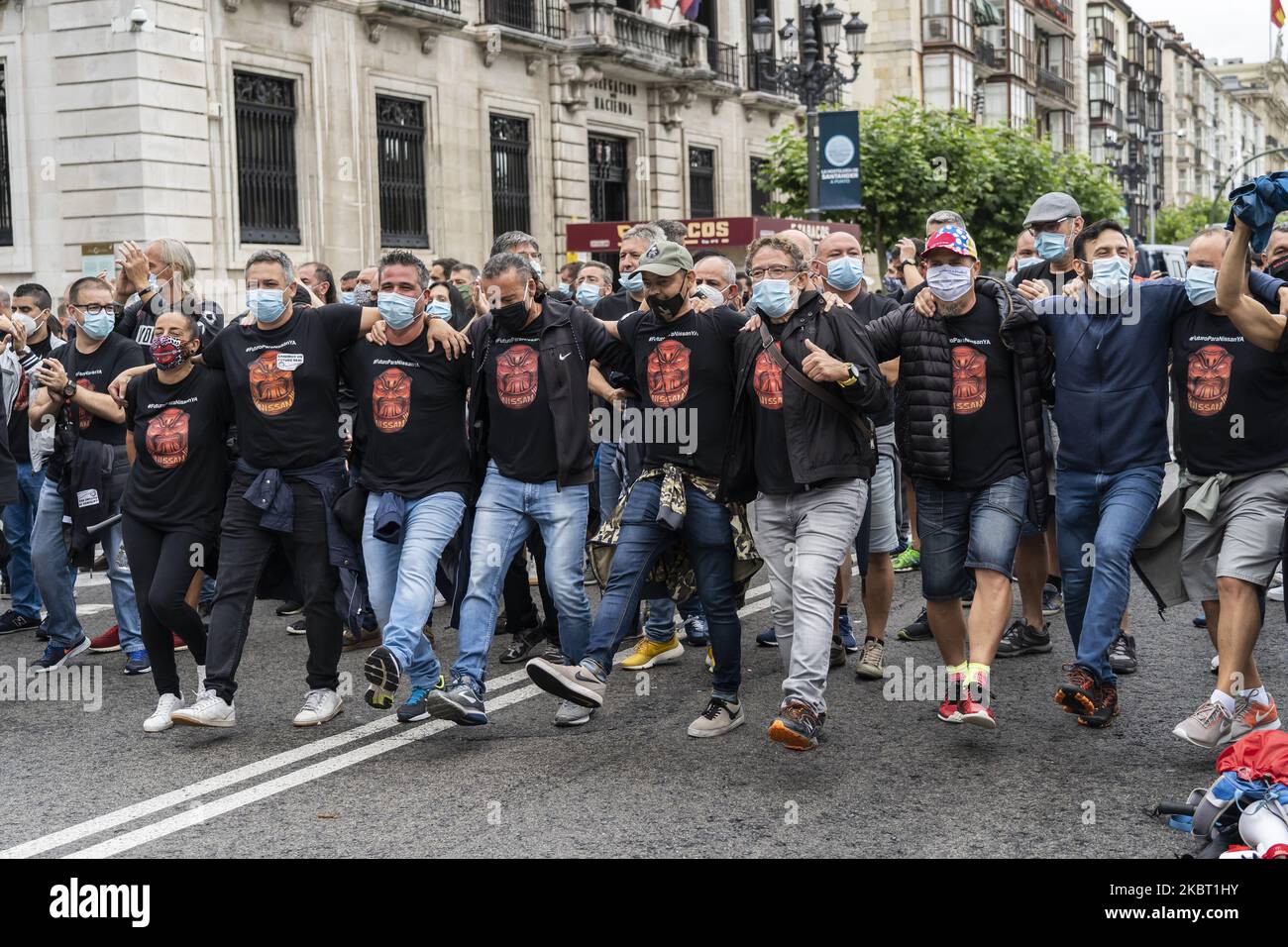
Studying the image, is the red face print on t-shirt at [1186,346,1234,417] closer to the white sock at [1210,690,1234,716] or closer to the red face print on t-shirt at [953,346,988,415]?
the red face print on t-shirt at [953,346,988,415]

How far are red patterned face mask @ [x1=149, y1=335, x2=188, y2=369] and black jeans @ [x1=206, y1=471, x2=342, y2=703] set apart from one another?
55 cm

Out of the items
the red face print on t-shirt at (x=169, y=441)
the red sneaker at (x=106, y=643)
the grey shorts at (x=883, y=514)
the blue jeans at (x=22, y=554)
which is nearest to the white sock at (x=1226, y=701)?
the grey shorts at (x=883, y=514)

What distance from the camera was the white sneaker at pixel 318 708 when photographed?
661 cm

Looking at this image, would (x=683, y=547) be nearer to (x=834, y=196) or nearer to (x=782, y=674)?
(x=782, y=674)

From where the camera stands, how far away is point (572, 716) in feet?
21.4

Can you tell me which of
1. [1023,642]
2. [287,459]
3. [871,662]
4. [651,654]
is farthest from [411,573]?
[1023,642]

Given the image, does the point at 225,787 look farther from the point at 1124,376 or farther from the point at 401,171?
the point at 401,171

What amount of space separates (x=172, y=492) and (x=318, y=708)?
1.11 m

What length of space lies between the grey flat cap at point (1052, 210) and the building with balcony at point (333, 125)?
13459mm

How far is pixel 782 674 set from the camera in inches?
297

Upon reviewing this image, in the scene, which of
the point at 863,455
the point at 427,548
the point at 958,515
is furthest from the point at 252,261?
the point at 958,515

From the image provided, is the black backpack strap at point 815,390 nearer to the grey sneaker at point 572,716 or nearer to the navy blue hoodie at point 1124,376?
the navy blue hoodie at point 1124,376

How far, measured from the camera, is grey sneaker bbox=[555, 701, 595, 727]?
6.50 m

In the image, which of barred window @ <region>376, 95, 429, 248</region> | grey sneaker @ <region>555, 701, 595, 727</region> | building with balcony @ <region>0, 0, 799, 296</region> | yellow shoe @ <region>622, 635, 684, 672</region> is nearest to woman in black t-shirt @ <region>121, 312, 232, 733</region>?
grey sneaker @ <region>555, 701, 595, 727</region>
